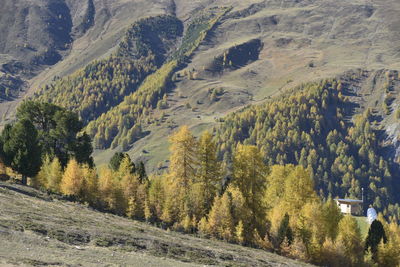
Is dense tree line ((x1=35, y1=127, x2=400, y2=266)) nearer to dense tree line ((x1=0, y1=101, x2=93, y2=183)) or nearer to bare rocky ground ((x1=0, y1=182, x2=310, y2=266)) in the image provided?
dense tree line ((x1=0, y1=101, x2=93, y2=183))

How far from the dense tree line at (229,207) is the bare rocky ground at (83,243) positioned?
5.30m

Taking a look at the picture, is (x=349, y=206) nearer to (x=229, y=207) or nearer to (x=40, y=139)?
(x=229, y=207)

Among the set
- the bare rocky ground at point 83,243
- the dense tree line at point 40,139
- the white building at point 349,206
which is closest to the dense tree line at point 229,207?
the dense tree line at point 40,139

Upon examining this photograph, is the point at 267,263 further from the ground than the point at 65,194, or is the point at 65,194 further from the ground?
the point at 65,194

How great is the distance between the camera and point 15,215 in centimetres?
4362

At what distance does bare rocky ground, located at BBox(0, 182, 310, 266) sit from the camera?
109 ft

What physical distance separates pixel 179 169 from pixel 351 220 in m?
27.1

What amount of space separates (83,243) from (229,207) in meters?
28.1

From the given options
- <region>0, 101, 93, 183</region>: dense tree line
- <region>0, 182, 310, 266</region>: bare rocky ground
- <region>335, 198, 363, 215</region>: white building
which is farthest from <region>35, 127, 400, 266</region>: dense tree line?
<region>335, 198, 363, 215</region>: white building

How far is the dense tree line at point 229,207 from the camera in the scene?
6431cm

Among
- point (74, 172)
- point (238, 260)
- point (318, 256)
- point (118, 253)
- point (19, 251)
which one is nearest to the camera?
point (19, 251)

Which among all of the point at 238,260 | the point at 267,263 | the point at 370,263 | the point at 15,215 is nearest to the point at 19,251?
the point at 15,215

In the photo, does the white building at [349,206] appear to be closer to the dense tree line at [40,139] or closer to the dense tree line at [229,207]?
the dense tree line at [229,207]

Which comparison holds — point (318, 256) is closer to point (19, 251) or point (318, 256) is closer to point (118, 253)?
point (118, 253)
